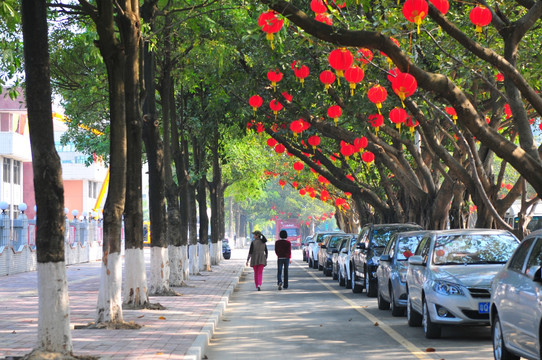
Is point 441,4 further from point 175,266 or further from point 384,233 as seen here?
point 175,266

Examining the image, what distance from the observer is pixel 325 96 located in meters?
26.7

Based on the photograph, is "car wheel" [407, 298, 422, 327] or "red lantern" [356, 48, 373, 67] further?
"red lantern" [356, 48, 373, 67]

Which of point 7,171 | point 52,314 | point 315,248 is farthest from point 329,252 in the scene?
point 7,171

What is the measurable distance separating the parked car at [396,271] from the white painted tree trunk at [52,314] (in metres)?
8.13

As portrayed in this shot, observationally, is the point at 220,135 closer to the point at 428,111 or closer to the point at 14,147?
the point at 428,111

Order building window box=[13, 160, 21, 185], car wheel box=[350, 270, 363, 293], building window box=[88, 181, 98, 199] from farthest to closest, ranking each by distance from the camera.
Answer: building window box=[88, 181, 98, 199], building window box=[13, 160, 21, 185], car wheel box=[350, 270, 363, 293]

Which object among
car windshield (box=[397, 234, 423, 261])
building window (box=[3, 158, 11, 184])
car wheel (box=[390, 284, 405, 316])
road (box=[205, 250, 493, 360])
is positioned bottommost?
road (box=[205, 250, 493, 360])

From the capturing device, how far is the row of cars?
9.07 meters

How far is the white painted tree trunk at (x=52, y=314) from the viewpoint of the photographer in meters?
10.1

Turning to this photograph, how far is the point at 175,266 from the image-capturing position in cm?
A: 2564

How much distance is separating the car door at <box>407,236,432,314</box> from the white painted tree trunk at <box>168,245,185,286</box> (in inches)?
437

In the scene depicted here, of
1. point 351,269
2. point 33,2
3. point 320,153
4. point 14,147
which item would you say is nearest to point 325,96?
point 351,269

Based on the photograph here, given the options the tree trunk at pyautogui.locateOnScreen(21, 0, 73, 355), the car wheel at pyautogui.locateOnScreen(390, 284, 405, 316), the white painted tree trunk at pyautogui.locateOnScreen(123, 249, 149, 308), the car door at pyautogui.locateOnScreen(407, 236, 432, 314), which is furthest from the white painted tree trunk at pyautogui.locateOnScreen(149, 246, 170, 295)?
the tree trunk at pyautogui.locateOnScreen(21, 0, 73, 355)

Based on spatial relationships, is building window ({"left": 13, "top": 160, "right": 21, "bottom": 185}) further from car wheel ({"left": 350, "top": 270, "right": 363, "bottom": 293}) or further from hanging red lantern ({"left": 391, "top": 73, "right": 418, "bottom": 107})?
hanging red lantern ({"left": 391, "top": 73, "right": 418, "bottom": 107})
